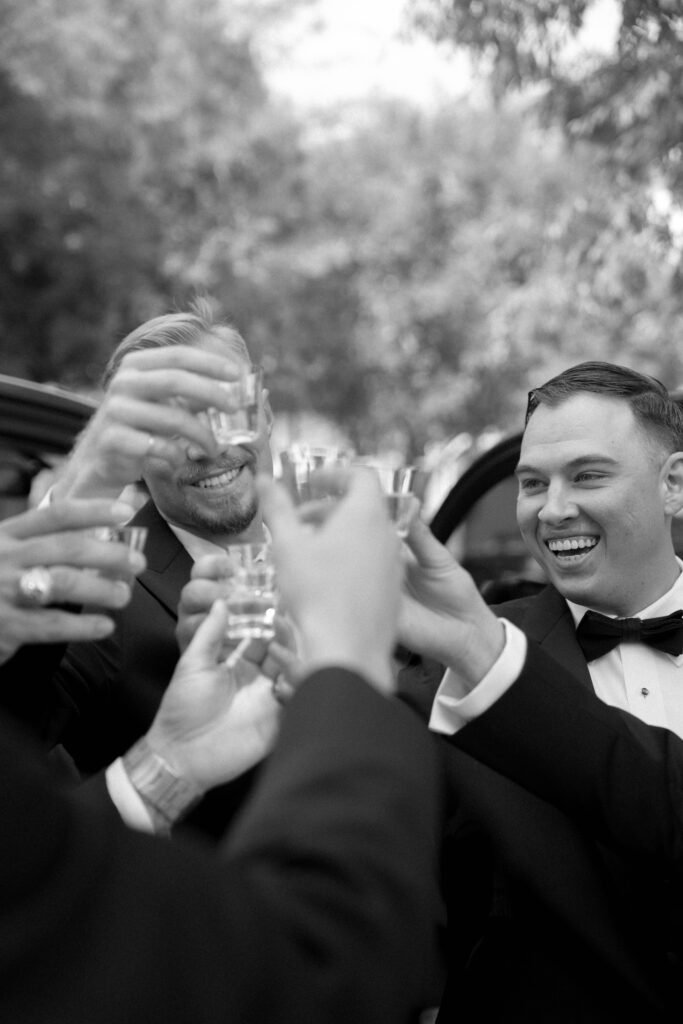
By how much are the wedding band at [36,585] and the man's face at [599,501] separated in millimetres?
1398

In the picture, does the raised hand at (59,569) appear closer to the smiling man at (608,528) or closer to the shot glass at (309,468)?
the shot glass at (309,468)

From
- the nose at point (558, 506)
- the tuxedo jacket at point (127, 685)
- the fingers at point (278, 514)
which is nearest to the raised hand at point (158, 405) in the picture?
the fingers at point (278, 514)

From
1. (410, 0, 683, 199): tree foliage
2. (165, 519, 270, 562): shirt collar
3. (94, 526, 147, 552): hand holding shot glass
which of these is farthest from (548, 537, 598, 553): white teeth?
(410, 0, 683, 199): tree foliage

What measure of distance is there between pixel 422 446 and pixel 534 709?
25.5 meters

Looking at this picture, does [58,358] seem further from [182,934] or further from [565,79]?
[182,934]

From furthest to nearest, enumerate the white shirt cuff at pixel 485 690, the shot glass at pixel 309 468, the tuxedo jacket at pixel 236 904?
1. the white shirt cuff at pixel 485 690
2. the shot glass at pixel 309 468
3. the tuxedo jacket at pixel 236 904

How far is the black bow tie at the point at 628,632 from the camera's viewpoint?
105 inches

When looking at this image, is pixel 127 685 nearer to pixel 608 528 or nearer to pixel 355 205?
pixel 608 528

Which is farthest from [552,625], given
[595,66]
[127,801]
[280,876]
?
[595,66]

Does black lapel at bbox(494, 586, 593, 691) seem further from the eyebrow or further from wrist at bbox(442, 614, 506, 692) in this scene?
wrist at bbox(442, 614, 506, 692)

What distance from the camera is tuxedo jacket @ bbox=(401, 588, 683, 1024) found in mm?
2029

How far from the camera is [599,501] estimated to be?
9.12ft

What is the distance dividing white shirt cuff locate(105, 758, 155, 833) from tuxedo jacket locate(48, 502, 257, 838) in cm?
76

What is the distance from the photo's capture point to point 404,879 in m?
1.32
